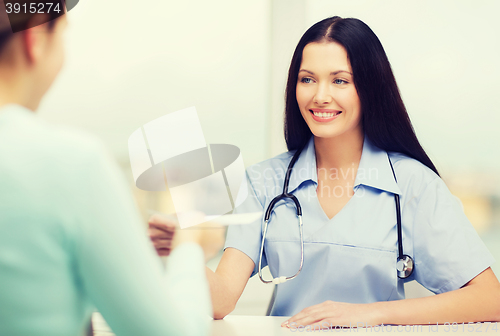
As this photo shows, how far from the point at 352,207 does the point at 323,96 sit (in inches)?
10.9

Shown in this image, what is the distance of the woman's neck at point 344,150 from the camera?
1.04m

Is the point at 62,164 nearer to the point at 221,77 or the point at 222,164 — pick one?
the point at 222,164

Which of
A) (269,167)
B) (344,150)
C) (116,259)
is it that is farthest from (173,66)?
(116,259)

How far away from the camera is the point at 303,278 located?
0.95 meters

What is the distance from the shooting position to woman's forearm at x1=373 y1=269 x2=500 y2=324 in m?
0.75

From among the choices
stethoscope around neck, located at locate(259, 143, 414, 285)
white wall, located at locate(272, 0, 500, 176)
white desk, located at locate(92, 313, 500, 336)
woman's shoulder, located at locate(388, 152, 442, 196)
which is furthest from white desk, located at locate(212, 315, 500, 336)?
white wall, located at locate(272, 0, 500, 176)

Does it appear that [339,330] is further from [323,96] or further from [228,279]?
[323,96]

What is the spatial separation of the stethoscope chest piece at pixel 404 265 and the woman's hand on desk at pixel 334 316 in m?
0.15

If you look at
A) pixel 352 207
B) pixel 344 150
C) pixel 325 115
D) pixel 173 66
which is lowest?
pixel 352 207

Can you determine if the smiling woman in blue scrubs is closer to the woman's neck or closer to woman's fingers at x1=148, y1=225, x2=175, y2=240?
the woman's neck

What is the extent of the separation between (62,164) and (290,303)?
79cm

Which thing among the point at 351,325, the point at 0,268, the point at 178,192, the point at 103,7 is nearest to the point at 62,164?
the point at 0,268

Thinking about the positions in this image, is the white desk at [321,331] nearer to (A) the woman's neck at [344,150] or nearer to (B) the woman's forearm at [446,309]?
(B) the woman's forearm at [446,309]

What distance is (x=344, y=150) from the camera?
3.43ft
